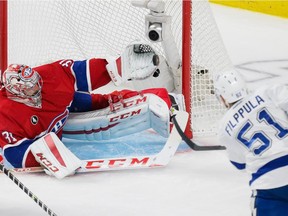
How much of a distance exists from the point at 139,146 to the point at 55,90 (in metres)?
0.45

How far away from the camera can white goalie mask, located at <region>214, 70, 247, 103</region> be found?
2701mm

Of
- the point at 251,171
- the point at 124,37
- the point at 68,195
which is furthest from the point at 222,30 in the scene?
the point at 251,171

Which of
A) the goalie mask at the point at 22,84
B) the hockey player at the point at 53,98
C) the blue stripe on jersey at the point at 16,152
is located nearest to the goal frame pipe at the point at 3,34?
the hockey player at the point at 53,98

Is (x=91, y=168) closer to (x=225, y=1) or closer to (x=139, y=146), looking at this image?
(x=139, y=146)

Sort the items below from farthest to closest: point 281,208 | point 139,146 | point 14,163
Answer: point 139,146 < point 14,163 < point 281,208

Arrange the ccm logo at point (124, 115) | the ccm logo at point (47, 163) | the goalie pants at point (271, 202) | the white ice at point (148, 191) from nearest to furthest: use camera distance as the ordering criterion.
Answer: the goalie pants at point (271, 202), the white ice at point (148, 191), the ccm logo at point (47, 163), the ccm logo at point (124, 115)

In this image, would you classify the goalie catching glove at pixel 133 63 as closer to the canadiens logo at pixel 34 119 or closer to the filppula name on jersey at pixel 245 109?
the canadiens logo at pixel 34 119

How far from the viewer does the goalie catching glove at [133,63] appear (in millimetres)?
3760

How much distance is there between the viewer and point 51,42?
435 cm

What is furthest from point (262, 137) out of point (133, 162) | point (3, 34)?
point (3, 34)

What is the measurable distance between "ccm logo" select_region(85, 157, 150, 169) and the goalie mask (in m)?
0.32

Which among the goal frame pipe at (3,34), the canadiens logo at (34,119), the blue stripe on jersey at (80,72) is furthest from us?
the goal frame pipe at (3,34)

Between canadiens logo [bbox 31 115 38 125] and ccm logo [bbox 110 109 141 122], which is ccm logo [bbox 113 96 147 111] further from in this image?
canadiens logo [bbox 31 115 38 125]

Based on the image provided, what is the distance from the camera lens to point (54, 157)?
359cm
